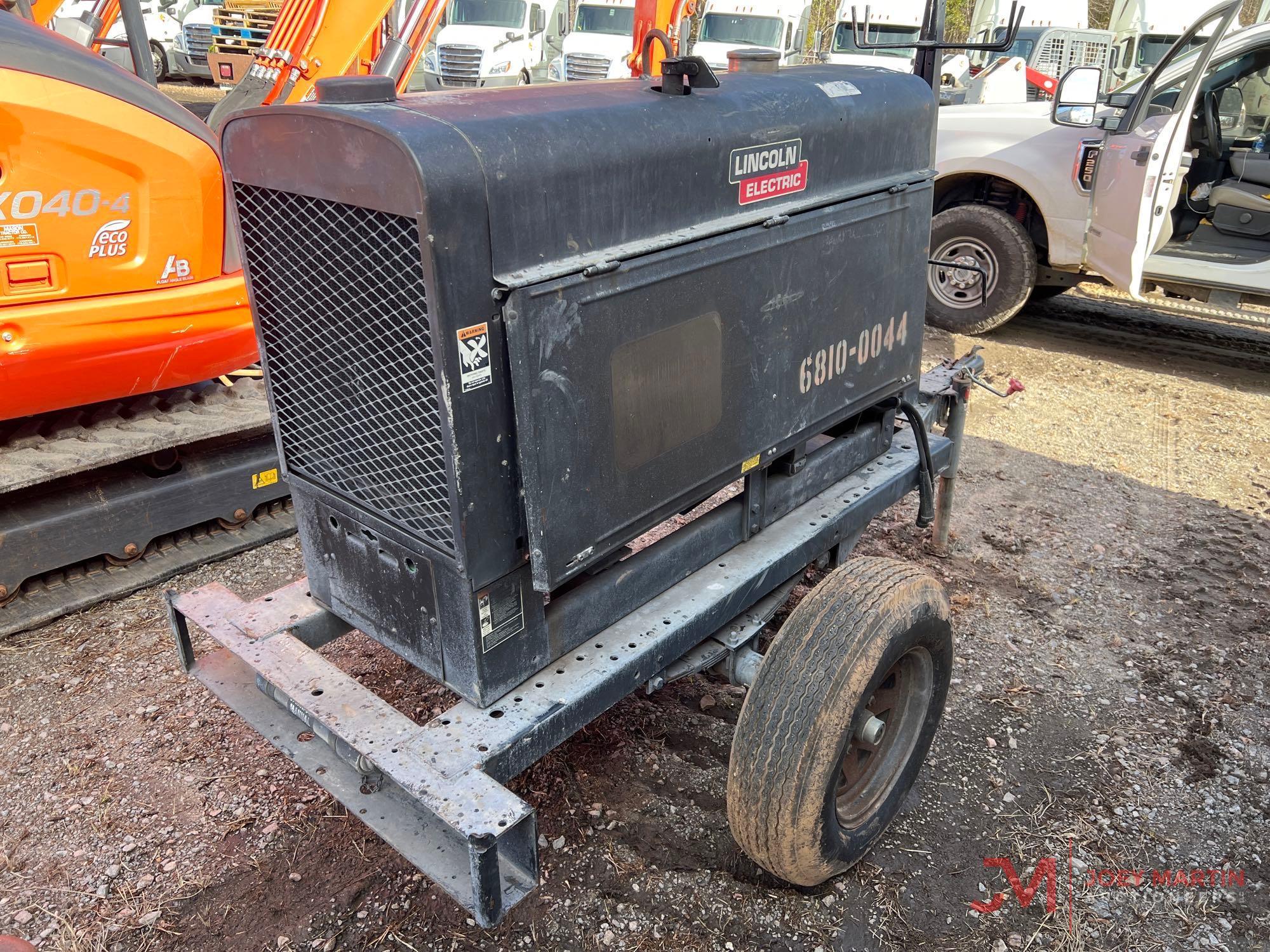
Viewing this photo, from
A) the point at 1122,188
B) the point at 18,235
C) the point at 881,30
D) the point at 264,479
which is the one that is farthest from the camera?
the point at 881,30

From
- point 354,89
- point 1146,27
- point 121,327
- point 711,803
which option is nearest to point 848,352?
point 711,803

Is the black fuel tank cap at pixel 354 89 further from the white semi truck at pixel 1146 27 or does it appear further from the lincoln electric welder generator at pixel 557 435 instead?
the white semi truck at pixel 1146 27

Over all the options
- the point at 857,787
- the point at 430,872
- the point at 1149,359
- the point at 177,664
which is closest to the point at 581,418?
the point at 430,872

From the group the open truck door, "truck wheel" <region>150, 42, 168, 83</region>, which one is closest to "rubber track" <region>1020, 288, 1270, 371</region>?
the open truck door

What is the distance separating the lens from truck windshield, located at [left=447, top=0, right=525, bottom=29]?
1775cm

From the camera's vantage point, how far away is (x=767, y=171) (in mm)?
2625

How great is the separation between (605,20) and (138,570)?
1620 centimetres

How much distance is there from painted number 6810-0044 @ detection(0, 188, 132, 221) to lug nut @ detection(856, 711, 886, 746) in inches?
123

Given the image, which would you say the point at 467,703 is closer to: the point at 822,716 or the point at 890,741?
the point at 822,716

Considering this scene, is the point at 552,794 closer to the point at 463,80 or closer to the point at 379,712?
the point at 379,712

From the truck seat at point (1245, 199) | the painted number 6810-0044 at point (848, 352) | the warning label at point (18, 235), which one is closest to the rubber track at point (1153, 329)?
the truck seat at point (1245, 199)

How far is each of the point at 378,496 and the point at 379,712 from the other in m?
0.51

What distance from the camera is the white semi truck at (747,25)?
1628 centimetres

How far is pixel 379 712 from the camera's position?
233cm
